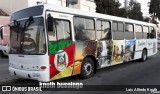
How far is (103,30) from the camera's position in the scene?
11477mm

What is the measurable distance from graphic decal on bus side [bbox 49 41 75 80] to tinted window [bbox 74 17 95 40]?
632 millimetres

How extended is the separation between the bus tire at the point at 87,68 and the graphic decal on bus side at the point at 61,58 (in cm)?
79

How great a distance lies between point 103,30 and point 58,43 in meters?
3.11

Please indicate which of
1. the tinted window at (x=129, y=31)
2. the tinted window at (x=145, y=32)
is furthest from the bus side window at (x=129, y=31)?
the tinted window at (x=145, y=32)

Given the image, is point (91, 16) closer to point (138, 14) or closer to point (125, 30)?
point (125, 30)

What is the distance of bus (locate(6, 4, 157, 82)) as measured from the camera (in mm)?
8539

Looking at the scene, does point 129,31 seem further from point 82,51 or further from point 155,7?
point 155,7

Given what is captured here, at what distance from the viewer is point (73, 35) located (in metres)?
9.73

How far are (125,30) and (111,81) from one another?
14.3ft

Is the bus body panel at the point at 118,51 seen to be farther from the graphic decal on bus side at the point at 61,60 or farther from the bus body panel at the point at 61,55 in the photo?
the graphic decal on bus side at the point at 61,60

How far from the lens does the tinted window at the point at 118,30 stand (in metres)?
12.3

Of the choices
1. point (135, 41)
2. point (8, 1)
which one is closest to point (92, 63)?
point (135, 41)

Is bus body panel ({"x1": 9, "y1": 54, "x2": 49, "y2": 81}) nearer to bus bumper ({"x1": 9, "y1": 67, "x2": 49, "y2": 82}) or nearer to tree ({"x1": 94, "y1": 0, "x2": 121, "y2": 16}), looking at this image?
bus bumper ({"x1": 9, "y1": 67, "x2": 49, "y2": 82})

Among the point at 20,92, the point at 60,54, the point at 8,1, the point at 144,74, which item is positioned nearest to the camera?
the point at 20,92
